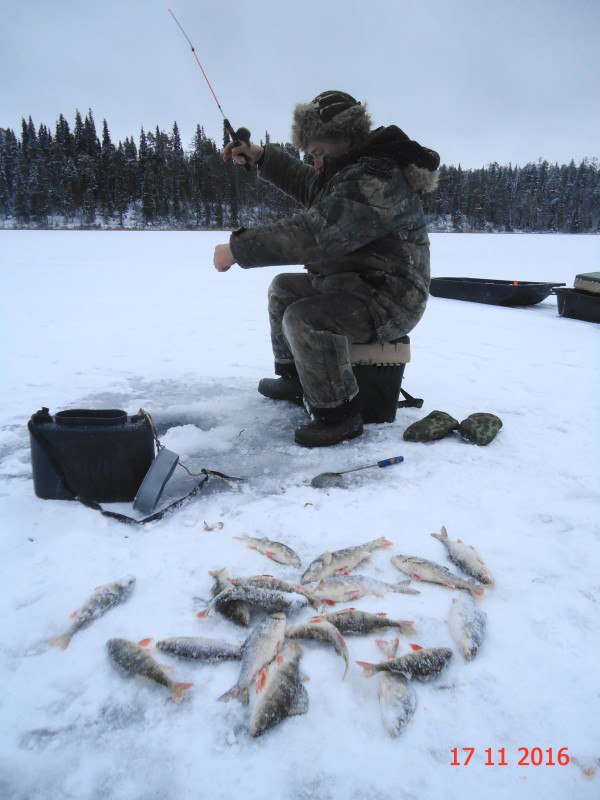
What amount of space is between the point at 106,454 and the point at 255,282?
36.3ft

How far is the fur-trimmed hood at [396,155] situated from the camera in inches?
112

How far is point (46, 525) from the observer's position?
215 centimetres

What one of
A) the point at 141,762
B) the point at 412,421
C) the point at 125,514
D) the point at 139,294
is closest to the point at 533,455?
the point at 412,421

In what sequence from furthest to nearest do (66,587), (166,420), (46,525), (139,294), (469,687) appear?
(139,294), (166,420), (46,525), (66,587), (469,687)

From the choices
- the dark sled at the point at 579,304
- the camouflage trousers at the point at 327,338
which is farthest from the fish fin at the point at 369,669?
the dark sled at the point at 579,304

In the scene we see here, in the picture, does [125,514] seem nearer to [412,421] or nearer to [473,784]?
[473,784]

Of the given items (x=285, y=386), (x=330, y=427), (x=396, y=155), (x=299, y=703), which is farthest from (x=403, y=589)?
(x=396, y=155)

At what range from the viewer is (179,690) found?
138cm

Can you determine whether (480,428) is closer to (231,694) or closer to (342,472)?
(342,472)

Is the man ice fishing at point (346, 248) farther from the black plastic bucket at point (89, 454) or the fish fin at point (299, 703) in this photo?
the fish fin at point (299, 703)

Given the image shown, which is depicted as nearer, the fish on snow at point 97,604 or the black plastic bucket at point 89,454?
the fish on snow at point 97,604

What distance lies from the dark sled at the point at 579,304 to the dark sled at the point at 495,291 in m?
0.81

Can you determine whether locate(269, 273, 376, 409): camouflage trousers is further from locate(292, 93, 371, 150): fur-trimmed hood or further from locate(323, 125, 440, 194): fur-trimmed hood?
locate(292, 93, 371, 150): fur-trimmed hood

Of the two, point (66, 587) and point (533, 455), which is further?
point (533, 455)
